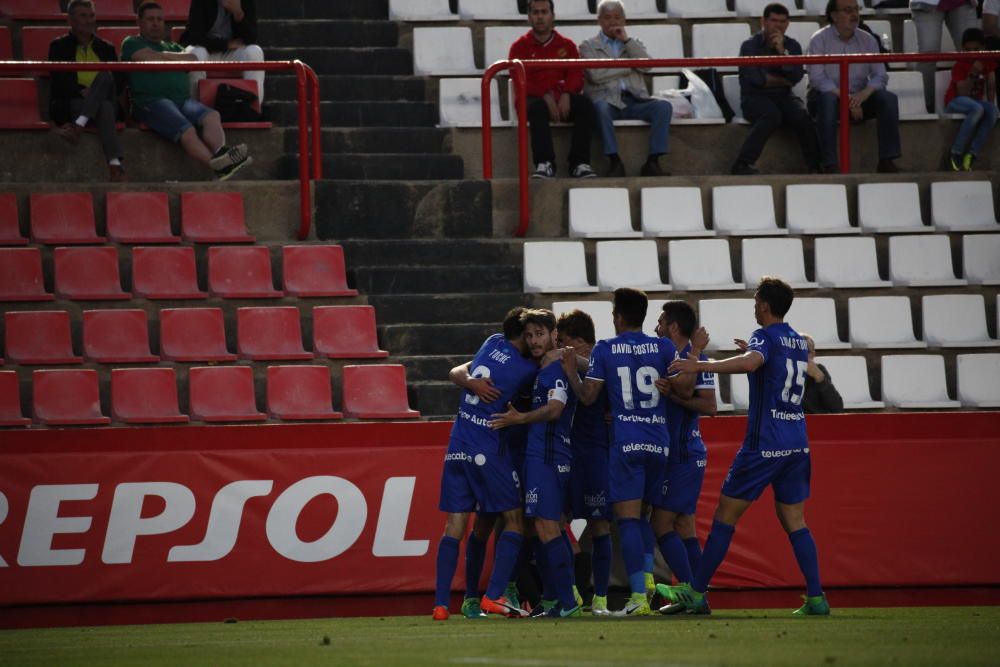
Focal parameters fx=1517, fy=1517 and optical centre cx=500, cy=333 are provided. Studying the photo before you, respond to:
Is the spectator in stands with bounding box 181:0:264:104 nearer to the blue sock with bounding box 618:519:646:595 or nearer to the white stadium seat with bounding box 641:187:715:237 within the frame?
the white stadium seat with bounding box 641:187:715:237

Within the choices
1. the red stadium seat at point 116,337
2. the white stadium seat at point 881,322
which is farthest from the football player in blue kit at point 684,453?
the red stadium seat at point 116,337

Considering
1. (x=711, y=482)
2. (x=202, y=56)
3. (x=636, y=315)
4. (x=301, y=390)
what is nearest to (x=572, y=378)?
(x=636, y=315)

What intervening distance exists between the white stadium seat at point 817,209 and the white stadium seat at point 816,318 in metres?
0.85

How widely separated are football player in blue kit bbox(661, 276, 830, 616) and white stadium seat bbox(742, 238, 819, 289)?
401 centimetres

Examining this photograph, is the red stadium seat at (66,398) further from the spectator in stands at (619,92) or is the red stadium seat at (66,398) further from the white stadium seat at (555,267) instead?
the spectator in stands at (619,92)

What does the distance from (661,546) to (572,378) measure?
117 centimetres

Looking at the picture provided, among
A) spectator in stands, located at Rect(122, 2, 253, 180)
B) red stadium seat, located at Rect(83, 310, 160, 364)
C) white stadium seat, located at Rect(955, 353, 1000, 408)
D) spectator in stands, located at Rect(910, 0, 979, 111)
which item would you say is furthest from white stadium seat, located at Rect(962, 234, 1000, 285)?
red stadium seat, located at Rect(83, 310, 160, 364)

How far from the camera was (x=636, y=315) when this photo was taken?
909 cm

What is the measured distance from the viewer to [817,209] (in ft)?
43.9

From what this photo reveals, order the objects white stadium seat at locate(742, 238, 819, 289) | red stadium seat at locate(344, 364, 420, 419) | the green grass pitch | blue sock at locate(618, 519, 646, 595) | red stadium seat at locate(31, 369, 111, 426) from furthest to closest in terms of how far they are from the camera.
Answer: white stadium seat at locate(742, 238, 819, 289) < red stadium seat at locate(344, 364, 420, 419) < red stadium seat at locate(31, 369, 111, 426) < blue sock at locate(618, 519, 646, 595) < the green grass pitch

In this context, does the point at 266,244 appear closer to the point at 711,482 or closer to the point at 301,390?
the point at 301,390

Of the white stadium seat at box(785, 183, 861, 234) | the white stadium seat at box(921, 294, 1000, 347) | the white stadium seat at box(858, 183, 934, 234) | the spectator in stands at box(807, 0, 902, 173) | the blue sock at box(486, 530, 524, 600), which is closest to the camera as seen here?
the blue sock at box(486, 530, 524, 600)

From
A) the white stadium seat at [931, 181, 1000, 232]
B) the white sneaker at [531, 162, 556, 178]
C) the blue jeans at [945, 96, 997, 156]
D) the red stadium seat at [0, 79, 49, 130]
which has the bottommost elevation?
the white stadium seat at [931, 181, 1000, 232]

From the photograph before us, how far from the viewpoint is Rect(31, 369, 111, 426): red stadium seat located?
11.1m
